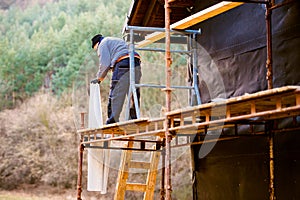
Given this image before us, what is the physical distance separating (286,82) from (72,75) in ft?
56.6

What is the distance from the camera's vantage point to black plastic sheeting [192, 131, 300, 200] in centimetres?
644

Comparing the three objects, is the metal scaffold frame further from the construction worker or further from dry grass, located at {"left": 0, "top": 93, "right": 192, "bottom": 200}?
dry grass, located at {"left": 0, "top": 93, "right": 192, "bottom": 200}

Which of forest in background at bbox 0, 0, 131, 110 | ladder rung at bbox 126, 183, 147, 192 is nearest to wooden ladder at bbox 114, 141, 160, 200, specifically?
ladder rung at bbox 126, 183, 147, 192

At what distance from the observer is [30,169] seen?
20031 millimetres

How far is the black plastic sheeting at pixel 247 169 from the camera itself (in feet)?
21.1

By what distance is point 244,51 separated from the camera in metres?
7.39

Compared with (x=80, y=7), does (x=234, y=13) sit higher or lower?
lower

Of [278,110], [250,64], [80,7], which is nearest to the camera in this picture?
[278,110]

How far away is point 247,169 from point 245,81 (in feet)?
3.95

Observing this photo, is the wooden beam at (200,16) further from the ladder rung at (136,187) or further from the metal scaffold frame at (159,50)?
the ladder rung at (136,187)

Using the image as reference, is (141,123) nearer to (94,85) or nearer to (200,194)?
(94,85)

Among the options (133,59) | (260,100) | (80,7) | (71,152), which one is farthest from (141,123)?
(80,7)

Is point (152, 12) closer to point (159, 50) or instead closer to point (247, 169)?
point (159, 50)

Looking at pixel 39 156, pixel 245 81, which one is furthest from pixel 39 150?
pixel 245 81
